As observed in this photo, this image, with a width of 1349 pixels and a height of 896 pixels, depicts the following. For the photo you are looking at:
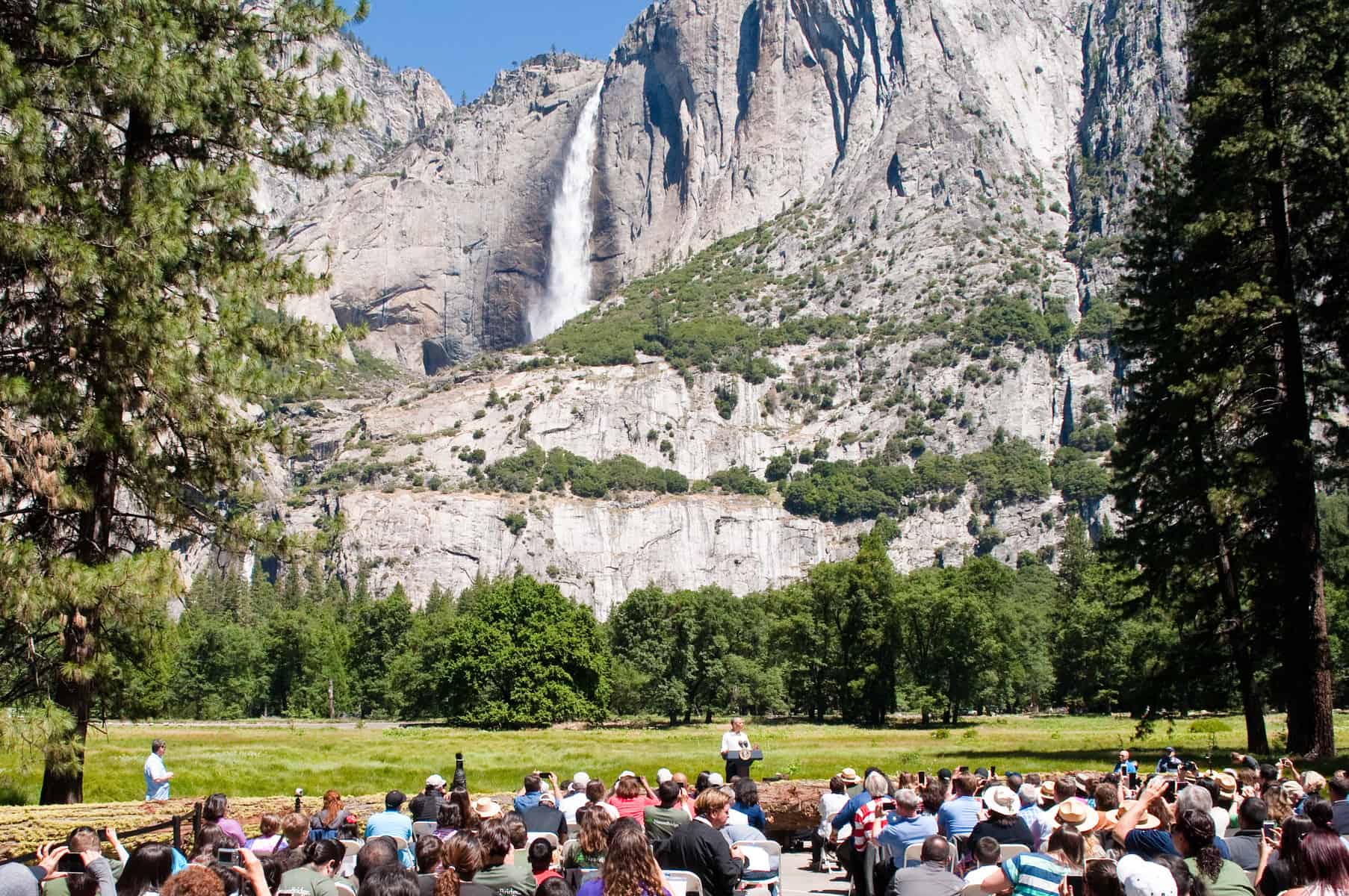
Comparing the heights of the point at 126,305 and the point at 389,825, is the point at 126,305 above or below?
above

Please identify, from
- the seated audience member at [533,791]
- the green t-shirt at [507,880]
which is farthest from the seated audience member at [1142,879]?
the seated audience member at [533,791]

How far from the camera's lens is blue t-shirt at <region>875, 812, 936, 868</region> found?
12656mm

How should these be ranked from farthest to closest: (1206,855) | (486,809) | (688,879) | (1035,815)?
(1035,815)
(486,809)
(688,879)
(1206,855)

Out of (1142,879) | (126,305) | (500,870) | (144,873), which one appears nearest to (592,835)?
(500,870)

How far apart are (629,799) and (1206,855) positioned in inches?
257

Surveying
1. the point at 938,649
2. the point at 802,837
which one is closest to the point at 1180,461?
the point at 802,837

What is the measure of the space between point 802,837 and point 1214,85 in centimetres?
2147

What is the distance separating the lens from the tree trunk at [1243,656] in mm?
28734

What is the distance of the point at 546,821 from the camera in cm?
1331

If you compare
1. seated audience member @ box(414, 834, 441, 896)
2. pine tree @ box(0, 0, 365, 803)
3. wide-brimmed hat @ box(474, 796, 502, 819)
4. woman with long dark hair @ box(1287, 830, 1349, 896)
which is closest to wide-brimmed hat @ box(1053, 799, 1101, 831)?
woman with long dark hair @ box(1287, 830, 1349, 896)

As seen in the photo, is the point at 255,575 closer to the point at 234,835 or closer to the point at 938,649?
the point at 938,649

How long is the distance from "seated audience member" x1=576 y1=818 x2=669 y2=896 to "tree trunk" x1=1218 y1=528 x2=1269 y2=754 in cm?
2386

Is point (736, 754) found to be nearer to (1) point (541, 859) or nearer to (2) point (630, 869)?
(1) point (541, 859)

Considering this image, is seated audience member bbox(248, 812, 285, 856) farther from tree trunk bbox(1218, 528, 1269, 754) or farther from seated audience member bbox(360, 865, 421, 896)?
tree trunk bbox(1218, 528, 1269, 754)
